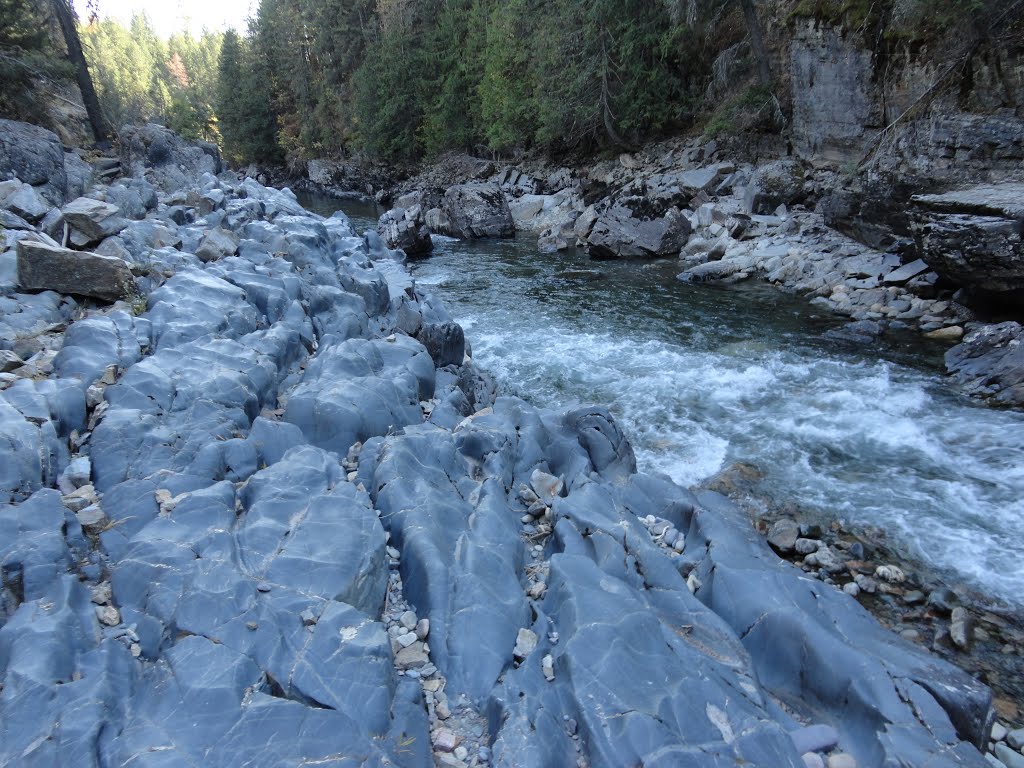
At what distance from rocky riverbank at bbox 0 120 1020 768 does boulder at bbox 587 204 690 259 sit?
45.0 ft

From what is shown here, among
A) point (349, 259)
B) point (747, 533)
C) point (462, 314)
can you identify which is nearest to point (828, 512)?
point (747, 533)

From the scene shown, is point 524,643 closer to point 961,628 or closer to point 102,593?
point 102,593

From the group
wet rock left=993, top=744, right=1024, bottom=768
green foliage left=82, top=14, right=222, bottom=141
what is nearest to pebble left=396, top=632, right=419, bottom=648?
wet rock left=993, top=744, right=1024, bottom=768

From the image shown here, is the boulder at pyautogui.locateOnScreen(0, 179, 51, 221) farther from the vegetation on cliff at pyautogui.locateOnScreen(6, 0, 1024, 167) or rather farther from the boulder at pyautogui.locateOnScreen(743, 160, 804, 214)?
the boulder at pyautogui.locateOnScreen(743, 160, 804, 214)

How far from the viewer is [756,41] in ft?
75.5

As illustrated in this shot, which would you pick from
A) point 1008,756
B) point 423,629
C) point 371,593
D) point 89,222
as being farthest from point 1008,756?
point 89,222

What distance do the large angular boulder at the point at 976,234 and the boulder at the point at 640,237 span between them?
8485 millimetres

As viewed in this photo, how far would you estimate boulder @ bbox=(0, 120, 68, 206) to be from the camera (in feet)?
40.0

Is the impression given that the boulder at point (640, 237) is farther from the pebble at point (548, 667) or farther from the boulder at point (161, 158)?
the pebble at point (548, 667)

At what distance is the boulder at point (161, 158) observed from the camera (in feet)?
63.6

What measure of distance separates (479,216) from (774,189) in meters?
11.5

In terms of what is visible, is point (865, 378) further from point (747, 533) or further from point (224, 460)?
point (224, 460)

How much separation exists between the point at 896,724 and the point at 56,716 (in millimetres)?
4965

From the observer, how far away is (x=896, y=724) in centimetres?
388
